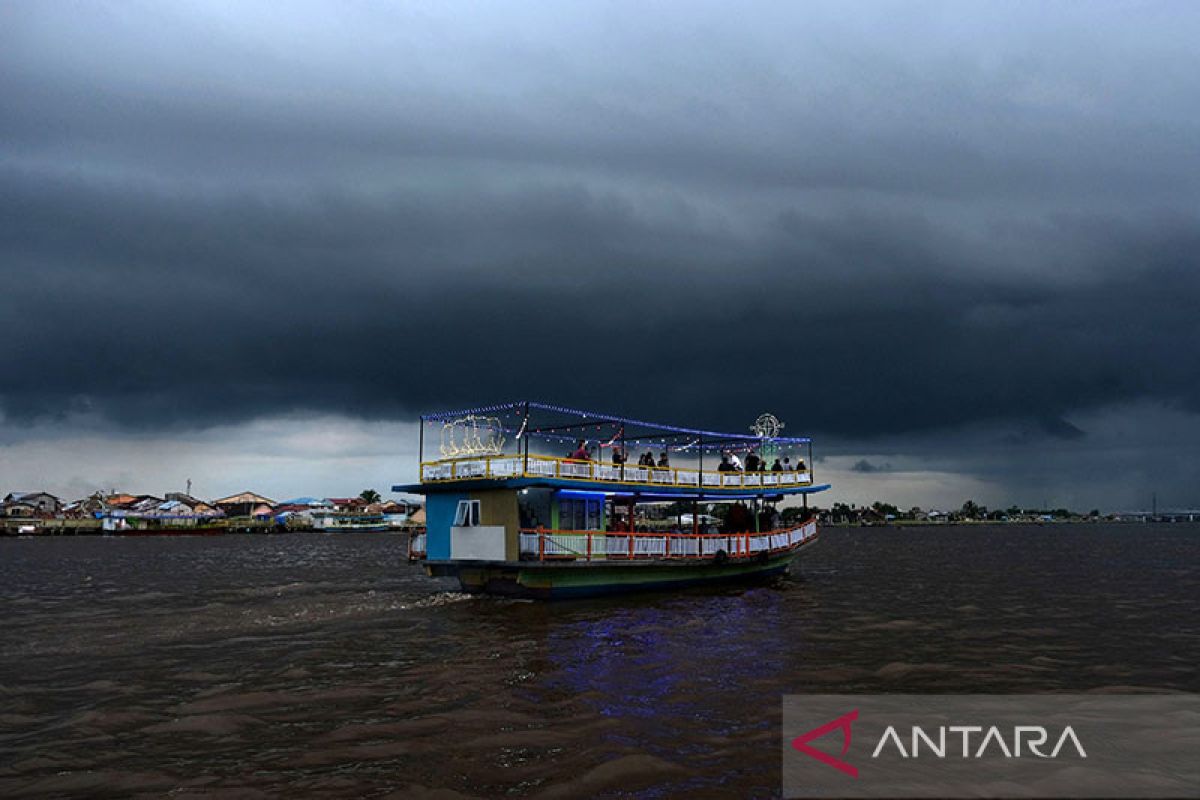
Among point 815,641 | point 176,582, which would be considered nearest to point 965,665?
point 815,641

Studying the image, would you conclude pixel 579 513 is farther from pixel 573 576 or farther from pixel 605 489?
pixel 573 576

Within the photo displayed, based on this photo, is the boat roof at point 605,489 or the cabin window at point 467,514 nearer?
the boat roof at point 605,489

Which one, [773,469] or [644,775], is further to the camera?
[773,469]

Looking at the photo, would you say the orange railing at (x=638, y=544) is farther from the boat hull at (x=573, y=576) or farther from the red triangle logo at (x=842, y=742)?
the red triangle logo at (x=842, y=742)

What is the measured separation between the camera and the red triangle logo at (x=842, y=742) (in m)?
10.6

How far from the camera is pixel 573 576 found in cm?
2752

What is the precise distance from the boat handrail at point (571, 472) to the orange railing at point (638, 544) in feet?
6.21

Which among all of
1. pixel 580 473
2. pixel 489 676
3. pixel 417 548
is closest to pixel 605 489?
pixel 580 473

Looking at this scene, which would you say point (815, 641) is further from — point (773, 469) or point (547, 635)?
point (773, 469)

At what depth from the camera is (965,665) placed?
1764 cm

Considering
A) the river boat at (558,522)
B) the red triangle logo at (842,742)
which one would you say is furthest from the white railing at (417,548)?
the red triangle logo at (842,742)

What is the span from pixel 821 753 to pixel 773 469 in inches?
1050

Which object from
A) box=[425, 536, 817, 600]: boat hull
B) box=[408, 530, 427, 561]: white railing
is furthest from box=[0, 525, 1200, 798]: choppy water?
box=[408, 530, 427, 561]: white railing

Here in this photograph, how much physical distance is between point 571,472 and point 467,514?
3.79 meters
